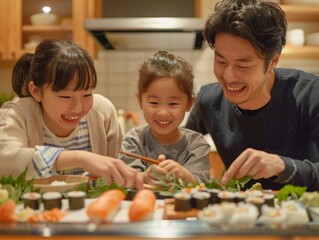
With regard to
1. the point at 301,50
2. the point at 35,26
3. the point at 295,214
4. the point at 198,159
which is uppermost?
the point at 35,26

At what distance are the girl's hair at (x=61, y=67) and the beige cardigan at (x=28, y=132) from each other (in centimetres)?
11

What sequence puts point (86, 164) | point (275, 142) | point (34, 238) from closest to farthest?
1. point (34, 238)
2. point (86, 164)
3. point (275, 142)

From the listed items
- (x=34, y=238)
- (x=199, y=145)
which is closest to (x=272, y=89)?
(x=199, y=145)

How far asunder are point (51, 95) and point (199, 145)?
1.68 feet

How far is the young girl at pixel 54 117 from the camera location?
47.1 inches

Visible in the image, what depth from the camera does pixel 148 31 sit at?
9.84ft

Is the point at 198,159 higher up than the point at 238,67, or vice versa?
the point at 238,67

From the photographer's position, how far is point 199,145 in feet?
5.03

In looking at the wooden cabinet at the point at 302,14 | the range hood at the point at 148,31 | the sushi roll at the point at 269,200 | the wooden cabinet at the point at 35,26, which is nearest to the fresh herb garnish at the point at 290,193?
the sushi roll at the point at 269,200

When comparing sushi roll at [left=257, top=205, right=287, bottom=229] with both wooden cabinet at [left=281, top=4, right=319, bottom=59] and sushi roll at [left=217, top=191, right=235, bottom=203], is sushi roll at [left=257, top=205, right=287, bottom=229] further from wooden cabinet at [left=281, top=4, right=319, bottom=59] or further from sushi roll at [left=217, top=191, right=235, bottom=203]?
wooden cabinet at [left=281, top=4, right=319, bottom=59]

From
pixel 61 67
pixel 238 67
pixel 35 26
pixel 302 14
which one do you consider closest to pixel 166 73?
pixel 238 67

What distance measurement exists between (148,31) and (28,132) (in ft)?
5.59

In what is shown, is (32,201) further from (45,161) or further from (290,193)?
(290,193)

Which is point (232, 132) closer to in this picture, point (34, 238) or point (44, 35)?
point (34, 238)
